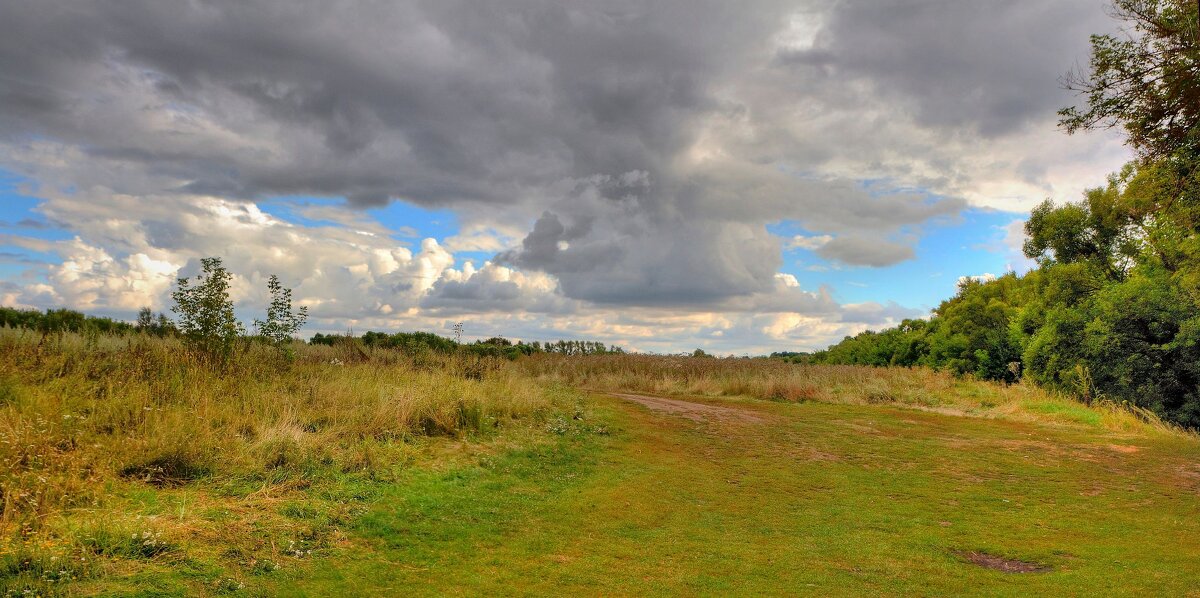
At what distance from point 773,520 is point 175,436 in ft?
22.5

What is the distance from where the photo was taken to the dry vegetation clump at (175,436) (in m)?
5.50

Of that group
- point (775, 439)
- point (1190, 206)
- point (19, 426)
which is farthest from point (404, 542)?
point (1190, 206)

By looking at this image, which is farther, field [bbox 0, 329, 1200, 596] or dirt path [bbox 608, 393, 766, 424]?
dirt path [bbox 608, 393, 766, 424]

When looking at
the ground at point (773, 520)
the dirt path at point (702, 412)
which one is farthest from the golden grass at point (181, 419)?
the dirt path at point (702, 412)

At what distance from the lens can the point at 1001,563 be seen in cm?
673

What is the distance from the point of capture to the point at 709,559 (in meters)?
6.38

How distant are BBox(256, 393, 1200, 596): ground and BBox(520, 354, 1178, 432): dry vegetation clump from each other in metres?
6.45

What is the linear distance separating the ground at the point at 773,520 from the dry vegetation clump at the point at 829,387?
21.1ft

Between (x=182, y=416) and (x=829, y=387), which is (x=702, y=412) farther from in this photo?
(x=829, y=387)

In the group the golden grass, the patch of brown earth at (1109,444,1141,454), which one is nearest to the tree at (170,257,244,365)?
the golden grass

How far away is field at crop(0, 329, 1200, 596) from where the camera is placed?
5.52m

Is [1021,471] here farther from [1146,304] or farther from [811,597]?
[1146,304]

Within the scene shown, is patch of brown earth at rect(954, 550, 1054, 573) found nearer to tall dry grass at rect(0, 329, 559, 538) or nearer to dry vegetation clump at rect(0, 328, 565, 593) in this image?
dry vegetation clump at rect(0, 328, 565, 593)

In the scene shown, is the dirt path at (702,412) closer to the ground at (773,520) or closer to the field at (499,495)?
the field at (499,495)
